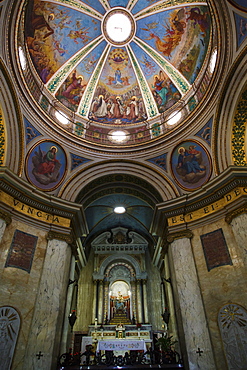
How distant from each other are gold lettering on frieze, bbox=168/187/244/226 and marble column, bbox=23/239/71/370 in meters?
5.37

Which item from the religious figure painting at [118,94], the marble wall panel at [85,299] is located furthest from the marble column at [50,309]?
the religious figure painting at [118,94]

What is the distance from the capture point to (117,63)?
17.5 m

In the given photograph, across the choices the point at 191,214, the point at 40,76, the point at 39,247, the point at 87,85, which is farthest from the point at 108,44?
the point at 39,247

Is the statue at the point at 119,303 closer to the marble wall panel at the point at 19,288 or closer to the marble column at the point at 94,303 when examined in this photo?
the marble column at the point at 94,303

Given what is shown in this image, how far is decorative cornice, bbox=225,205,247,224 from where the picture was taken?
32.2 feet

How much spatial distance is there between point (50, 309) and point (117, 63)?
611 inches

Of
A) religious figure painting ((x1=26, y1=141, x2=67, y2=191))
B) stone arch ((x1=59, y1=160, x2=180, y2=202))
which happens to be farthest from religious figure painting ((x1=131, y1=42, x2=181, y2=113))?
religious figure painting ((x1=26, y1=141, x2=67, y2=191))

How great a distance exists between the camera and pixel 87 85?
56.2 ft

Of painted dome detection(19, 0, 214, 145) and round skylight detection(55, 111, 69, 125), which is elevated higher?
painted dome detection(19, 0, 214, 145)

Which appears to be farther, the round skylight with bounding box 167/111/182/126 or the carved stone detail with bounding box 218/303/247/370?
the round skylight with bounding box 167/111/182/126

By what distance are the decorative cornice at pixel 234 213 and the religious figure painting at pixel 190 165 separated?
259 cm

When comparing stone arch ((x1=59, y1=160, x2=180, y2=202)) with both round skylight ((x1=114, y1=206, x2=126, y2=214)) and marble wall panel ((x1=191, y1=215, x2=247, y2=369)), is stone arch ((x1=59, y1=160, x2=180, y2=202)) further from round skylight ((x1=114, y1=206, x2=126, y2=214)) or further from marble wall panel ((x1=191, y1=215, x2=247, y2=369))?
round skylight ((x1=114, y1=206, x2=126, y2=214))

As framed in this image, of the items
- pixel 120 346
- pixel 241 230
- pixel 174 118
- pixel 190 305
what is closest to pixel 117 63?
pixel 174 118

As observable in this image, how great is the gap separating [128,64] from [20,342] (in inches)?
663
